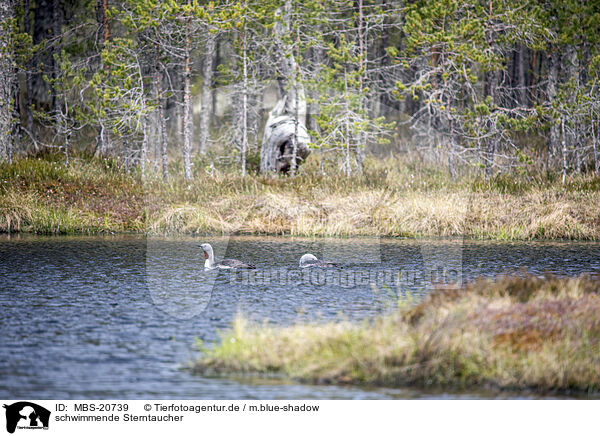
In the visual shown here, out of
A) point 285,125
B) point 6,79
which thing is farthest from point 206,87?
point 6,79

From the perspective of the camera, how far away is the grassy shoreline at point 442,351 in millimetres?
8156

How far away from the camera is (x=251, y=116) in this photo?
35719 mm

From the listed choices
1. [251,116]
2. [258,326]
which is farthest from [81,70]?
[258,326]

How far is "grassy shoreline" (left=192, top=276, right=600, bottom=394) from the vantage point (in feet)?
26.8

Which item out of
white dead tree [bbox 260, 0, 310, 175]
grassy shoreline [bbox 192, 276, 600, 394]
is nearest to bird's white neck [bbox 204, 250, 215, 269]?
grassy shoreline [bbox 192, 276, 600, 394]

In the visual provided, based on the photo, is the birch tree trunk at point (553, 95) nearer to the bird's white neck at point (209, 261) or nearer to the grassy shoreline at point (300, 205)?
the grassy shoreline at point (300, 205)

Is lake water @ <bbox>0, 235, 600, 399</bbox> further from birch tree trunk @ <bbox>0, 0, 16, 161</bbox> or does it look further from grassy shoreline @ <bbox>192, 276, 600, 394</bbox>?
birch tree trunk @ <bbox>0, 0, 16, 161</bbox>

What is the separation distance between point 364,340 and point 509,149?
956 inches

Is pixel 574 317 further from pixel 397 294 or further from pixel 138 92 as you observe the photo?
pixel 138 92
